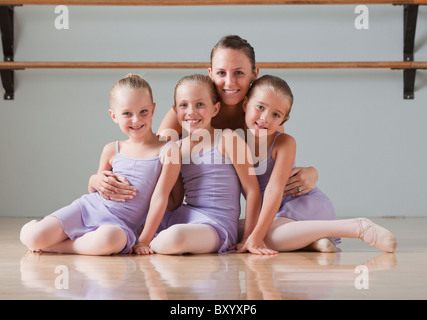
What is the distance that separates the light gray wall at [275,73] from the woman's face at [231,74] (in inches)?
45.6

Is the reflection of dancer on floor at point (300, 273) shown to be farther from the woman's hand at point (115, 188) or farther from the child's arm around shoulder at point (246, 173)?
the woman's hand at point (115, 188)

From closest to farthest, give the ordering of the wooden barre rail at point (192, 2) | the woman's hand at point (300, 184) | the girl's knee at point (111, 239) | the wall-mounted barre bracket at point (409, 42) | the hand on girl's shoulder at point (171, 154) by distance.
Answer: the girl's knee at point (111, 239)
the hand on girl's shoulder at point (171, 154)
the woman's hand at point (300, 184)
the wooden barre rail at point (192, 2)
the wall-mounted barre bracket at point (409, 42)

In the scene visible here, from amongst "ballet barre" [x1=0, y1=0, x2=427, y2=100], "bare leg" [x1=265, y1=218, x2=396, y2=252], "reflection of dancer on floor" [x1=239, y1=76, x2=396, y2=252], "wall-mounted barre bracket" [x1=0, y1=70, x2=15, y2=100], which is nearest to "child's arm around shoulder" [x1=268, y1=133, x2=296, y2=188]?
Result: "reflection of dancer on floor" [x1=239, y1=76, x2=396, y2=252]

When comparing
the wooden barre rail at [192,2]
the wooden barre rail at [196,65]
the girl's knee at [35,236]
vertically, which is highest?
the wooden barre rail at [192,2]

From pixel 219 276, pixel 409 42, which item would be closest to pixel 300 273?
pixel 219 276

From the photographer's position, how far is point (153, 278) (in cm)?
102

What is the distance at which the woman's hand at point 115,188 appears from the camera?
56.9 inches

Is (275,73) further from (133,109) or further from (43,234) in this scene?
(43,234)

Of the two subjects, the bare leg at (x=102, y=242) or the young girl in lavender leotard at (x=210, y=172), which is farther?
the young girl in lavender leotard at (x=210, y=172)

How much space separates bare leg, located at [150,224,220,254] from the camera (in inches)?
53.2

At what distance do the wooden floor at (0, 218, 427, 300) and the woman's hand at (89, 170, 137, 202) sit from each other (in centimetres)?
18

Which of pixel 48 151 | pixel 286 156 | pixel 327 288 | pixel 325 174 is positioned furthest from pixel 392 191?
pixel 327 288

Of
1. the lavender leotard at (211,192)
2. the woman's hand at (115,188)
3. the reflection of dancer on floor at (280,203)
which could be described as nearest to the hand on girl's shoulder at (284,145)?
the reflection of dancer on floor at (280,203)

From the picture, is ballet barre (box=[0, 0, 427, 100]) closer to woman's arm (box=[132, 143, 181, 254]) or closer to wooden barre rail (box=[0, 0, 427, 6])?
wooden barre rail (box=[0, 0, 427, 6])
